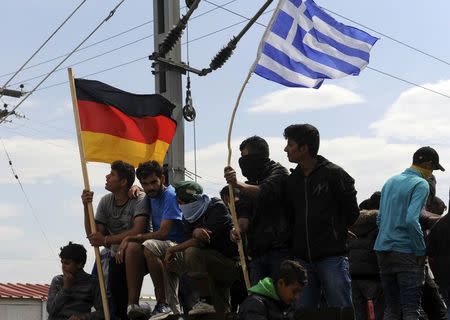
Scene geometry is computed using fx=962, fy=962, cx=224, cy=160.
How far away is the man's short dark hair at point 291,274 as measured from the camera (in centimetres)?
711

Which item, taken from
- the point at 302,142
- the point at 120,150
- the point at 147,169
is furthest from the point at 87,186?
the point at 302,142

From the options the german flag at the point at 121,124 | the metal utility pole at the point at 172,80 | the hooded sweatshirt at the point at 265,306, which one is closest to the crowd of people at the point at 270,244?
the hooded sweatshirt at the point at 265,306

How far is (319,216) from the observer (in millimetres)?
Result: 7934

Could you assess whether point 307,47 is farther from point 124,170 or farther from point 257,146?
point 124,170

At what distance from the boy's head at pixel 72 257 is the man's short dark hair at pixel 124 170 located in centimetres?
80

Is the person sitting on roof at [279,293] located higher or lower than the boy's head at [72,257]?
lower

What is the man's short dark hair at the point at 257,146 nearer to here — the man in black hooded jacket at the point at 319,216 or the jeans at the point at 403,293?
the man in black hooded jacket at the point at 319,216

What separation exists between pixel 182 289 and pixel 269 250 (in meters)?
1.29

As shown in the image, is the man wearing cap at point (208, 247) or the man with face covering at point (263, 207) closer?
the man with face covering at point (263, 207)

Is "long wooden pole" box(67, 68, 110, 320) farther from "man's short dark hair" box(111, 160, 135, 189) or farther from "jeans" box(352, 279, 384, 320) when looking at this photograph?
"jeans" box(352, 279, 384, 320)

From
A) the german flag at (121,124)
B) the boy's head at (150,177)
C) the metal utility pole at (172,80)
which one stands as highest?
the metal utility pole at (172,80)

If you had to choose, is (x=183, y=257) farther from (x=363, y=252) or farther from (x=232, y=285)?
(x=363, y=252)

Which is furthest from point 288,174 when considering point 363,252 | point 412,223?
point 363,252

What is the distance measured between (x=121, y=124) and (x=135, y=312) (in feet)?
7.52
